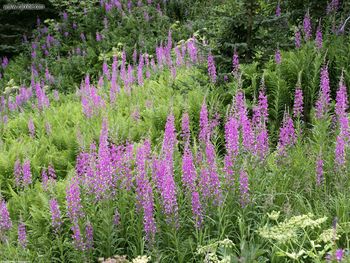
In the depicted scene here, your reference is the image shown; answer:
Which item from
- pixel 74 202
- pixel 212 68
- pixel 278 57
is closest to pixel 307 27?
pixel 278 57

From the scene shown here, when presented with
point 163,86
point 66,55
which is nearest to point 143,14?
point 66,55

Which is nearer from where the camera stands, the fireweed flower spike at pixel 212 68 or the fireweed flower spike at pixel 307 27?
the fireweed flower spike at pixel 212 68

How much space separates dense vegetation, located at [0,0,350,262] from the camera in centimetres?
384

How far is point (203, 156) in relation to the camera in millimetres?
4383

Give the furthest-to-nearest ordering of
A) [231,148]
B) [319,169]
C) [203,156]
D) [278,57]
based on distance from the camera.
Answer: [278,57] → [203,156] → [319,169] → [231,148]

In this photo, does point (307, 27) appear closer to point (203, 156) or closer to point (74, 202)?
point (203, 156)

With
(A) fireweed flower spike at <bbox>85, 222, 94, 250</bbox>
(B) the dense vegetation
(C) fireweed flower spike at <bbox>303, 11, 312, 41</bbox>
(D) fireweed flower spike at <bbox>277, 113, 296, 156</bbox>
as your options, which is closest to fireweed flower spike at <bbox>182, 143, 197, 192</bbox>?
(B) the dense vegetation

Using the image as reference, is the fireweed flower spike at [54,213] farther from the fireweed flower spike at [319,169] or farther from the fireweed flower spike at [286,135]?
the fireweed flower spike at [319,169]

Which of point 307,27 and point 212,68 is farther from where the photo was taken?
point 307,27

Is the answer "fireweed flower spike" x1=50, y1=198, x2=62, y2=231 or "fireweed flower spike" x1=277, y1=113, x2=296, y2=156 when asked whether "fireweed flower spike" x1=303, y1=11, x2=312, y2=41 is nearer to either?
"fireweed flower spike" x1=277, y1=113, x2=296, y2=156

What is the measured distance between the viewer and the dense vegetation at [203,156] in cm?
384

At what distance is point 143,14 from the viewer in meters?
13.0

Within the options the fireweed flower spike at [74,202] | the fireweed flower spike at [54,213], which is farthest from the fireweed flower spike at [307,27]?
the fireweed flower spike at [54,213]

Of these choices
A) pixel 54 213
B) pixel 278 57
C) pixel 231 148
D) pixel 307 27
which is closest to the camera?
pixel 54 213
